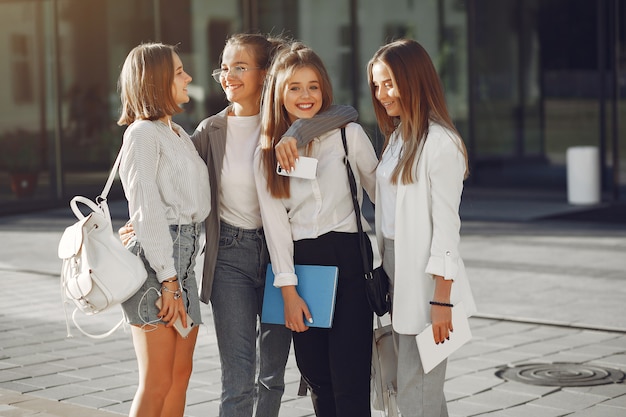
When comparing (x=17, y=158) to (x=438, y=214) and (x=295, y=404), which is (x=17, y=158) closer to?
(x=295, y=404)

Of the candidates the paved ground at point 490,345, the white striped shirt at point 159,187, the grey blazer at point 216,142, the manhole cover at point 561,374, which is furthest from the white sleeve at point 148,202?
the manhole cover at point 561,374

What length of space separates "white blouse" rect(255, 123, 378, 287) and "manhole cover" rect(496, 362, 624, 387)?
87.2 inches

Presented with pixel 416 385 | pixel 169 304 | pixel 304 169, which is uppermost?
pixel 304 169

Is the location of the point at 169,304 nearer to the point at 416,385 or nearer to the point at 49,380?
the point at 416,385

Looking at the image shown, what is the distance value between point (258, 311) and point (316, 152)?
70cm

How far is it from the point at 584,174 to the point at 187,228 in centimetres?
1111

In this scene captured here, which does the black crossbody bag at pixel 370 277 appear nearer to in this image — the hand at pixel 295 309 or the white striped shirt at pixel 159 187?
the hand at pixel 295 309

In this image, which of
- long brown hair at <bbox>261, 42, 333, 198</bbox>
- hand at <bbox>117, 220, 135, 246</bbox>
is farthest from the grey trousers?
hand at <bbox>117, 220, 135, 246</bbox>

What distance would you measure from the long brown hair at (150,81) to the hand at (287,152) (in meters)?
0.45

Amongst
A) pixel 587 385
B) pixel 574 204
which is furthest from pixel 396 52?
pixel 574 204

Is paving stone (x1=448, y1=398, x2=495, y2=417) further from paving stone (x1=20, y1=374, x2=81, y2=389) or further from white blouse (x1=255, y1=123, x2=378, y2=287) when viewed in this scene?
paving stone (x1=20, y1=374, x2=81, y2=389)

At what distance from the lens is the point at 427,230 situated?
3.88m

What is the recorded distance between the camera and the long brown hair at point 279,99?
408 cm

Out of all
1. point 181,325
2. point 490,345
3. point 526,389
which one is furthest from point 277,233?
point 490,345
